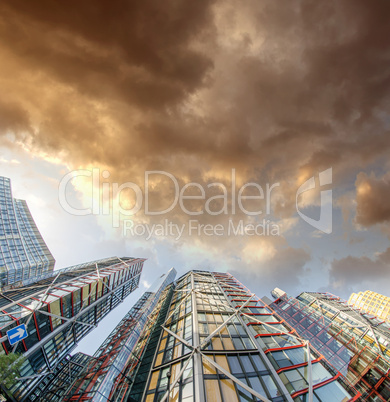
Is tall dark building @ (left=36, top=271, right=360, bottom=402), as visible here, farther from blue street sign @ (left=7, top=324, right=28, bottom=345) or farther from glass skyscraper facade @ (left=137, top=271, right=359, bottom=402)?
blue street sign @ (left=7, top=324, right=28, bottom=345)

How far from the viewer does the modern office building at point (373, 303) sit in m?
73.6

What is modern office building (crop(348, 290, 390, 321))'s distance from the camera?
73625mm

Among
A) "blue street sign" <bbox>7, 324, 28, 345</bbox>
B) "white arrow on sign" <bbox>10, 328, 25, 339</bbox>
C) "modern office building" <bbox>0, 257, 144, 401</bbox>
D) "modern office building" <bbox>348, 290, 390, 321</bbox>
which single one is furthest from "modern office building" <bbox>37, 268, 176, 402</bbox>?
"modern office building" <bbox>348, 290, 390, 321</bbox>

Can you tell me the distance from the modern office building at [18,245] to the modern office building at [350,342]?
81742 millimetres

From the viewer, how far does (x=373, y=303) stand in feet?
259

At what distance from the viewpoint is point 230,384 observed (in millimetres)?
10625

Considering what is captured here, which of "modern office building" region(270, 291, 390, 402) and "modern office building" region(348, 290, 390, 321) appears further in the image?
"modern office building" region(348, 290, 390, 321)

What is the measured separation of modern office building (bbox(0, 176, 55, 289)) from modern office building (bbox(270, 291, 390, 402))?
81742 millimetres

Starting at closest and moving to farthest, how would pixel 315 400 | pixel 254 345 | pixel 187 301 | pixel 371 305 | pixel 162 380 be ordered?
1. pixel 315 400
2. pixel 162 380
3. pixel 254 345
4. pixel 187 301
5. pixel 371 305

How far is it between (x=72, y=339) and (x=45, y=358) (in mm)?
7277

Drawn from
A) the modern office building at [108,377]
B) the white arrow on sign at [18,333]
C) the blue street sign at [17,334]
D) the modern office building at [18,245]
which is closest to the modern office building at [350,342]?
the modern office building at [108,377]

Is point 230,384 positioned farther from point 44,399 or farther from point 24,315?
point 44,399

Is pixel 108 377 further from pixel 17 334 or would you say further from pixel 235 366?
pixel 235 366

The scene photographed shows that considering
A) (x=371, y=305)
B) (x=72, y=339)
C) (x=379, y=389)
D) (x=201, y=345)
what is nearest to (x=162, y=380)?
(x=201, y=345)
